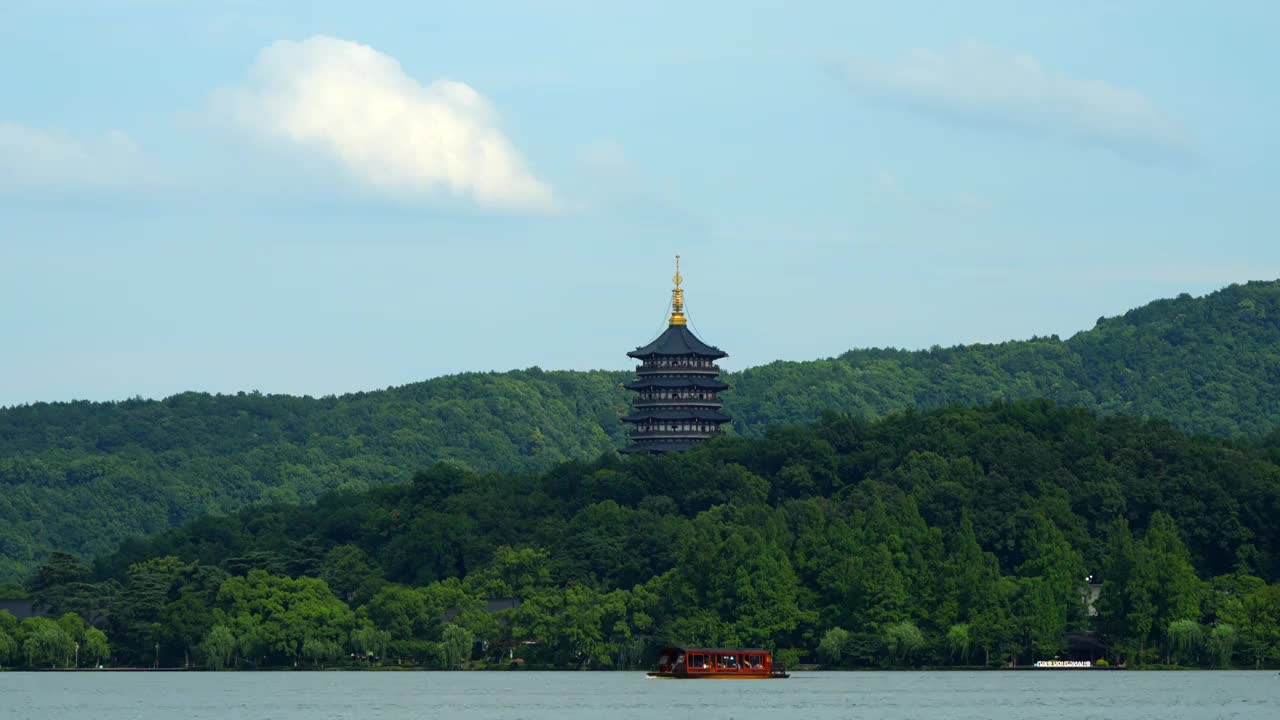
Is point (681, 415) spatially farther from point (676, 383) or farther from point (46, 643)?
point (46, 643)

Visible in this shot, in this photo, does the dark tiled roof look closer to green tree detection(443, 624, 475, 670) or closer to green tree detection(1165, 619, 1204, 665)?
green tree detection(443, 624, 475, 670)

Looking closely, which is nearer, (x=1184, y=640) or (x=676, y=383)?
(x=1184, y=640)

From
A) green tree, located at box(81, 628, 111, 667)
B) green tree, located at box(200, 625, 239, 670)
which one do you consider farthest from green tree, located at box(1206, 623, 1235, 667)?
green tree, located at box(81, 628, 111, 667)

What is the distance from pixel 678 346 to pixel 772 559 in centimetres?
3229

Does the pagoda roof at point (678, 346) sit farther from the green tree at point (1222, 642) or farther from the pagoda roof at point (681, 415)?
the green tree at point (1222, 642)

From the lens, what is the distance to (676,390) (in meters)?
130

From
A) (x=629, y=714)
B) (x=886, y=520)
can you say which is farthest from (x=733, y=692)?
(x=886, y=520)

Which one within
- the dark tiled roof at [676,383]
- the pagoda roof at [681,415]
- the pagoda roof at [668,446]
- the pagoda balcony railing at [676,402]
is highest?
the dark tiled roof at [676,383]

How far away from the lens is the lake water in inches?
2790

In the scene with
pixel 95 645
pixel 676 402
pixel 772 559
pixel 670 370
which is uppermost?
pixel 670 370

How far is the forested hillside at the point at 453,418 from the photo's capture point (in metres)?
167

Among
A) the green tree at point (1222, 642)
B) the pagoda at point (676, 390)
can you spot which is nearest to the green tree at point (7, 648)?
the pagoda at point (676, 390)

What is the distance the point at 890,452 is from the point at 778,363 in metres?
75.5

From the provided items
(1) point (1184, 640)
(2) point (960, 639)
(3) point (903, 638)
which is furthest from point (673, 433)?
(1) point (1184, 640)
